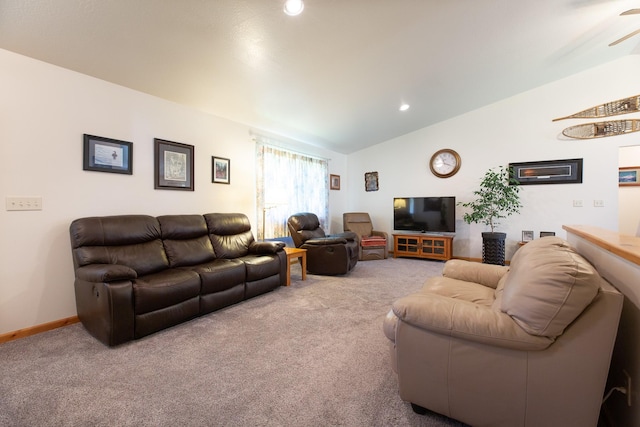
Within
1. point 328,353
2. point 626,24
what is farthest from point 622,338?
point 626,24

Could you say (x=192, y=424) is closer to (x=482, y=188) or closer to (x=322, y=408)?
(x=322, y=408)

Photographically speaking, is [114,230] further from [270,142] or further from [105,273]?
[270,142]

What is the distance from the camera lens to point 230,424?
4.20ft

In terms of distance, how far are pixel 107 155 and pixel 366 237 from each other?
4.31 meters

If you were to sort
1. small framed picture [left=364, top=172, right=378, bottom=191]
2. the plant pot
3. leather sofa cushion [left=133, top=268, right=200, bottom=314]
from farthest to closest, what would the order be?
small framed picture [left=364, top=172, right=378, bottom=191] → the plant pot → leather sofa cushion [left=133, top=268, right=200, bottom=314]

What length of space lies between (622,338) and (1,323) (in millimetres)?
3982

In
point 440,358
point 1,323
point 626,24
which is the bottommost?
point 1,323

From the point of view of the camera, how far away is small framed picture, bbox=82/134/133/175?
2533 millimetres

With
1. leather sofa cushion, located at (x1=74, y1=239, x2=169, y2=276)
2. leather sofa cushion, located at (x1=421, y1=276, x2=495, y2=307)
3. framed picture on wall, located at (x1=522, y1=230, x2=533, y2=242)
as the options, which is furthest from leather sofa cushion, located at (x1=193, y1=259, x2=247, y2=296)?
framed picture on wall, located at (x1=522, y1=230, x2=533, y2=242)

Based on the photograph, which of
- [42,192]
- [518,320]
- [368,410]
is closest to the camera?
[518,320]

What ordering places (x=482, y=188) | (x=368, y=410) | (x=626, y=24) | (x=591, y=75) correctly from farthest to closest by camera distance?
(x=482, y=188) → (x=591, y=75) → (x=626, y=24) → (x=368, y=410)

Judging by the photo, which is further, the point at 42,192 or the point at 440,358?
the point at 42,192

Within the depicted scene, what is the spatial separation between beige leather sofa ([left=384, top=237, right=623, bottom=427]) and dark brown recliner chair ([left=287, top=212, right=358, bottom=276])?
8.78ft

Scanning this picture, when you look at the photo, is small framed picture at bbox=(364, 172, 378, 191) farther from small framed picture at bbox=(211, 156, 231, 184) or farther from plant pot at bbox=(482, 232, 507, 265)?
small framed picture at bbox=(211, 156, 231, 184)
